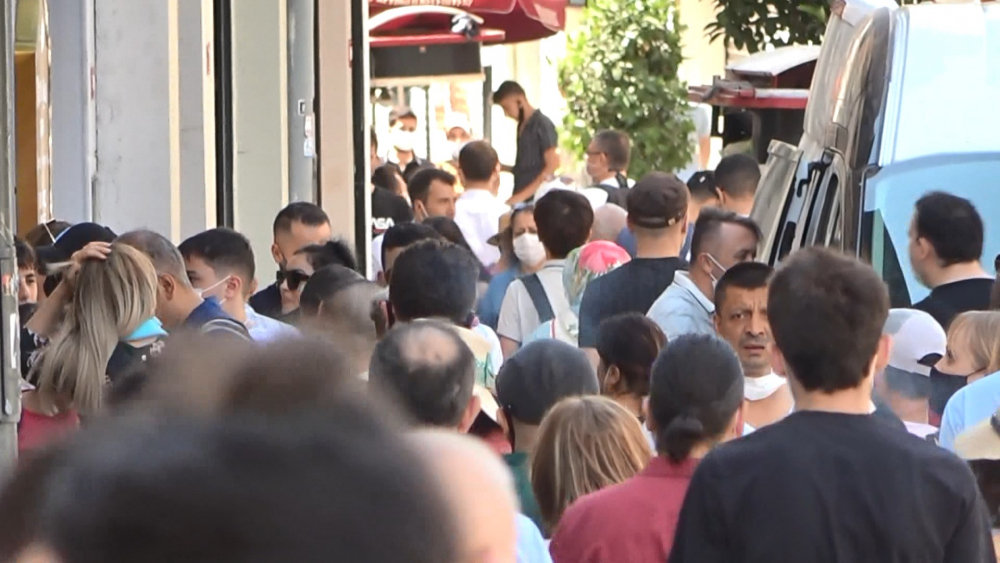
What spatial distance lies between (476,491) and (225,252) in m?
5.65

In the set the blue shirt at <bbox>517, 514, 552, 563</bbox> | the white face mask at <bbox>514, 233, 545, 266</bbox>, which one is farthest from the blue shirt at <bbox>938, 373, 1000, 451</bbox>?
the white face mask at <bbox>514, 233, 545, 266</bbox>

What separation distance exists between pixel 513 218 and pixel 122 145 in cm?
223

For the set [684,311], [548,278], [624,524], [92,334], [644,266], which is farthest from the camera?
[548,278]

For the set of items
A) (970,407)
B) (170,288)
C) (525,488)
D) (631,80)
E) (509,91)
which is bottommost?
(525,488)

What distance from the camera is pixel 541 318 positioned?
24.3 ft

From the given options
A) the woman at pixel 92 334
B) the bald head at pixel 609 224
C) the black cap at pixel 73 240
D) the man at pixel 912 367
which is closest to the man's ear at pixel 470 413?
the woman at pixel 92 334

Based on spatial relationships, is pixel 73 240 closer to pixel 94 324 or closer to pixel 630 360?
pixel 94 324

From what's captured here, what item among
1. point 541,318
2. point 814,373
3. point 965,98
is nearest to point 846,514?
point 814,373

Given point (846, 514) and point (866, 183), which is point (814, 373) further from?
point (866, 183)

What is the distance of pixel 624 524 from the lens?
12.2ft

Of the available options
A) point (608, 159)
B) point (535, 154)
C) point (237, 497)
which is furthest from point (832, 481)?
point (535, 154)

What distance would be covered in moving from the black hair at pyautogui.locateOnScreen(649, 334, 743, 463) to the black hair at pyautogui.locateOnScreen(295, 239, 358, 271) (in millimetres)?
3686

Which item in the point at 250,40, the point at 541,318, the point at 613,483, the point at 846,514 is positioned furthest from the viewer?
the point at 250,40

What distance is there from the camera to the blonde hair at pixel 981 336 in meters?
5.16
